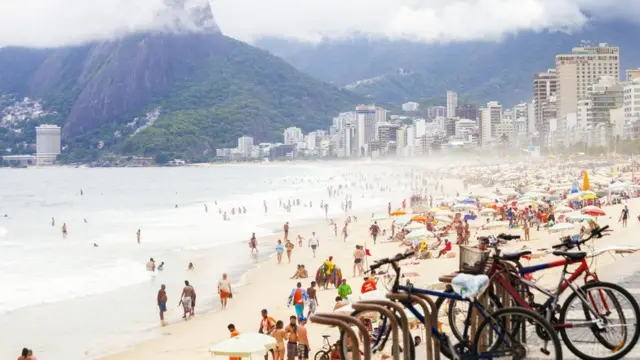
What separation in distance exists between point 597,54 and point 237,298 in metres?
185

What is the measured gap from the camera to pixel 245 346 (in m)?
10.5

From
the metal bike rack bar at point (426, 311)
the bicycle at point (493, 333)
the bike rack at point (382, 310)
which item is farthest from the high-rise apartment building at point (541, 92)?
the bike rack at point (382, 310)

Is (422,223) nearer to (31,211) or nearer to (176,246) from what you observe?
(176,246)

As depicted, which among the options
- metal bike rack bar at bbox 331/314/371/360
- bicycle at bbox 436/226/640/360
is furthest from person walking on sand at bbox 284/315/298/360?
metal bike rack bar at bbox 331/314/371/360

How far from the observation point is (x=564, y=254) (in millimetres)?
5539

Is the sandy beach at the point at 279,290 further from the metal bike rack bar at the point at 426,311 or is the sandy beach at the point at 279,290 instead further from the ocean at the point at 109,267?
the metal bike rack bar at the point at 426,311

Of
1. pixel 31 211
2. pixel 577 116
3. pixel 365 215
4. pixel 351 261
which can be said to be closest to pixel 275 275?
pixel 351 261

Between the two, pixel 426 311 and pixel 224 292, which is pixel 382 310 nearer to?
pixel 426 311

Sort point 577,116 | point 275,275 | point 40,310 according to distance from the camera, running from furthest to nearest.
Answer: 1. point 577,116
2. point 275,275
3. point 40,310

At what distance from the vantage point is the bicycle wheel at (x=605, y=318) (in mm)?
5477

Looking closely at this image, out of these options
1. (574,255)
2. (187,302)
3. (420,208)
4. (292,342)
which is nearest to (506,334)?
(574,255)

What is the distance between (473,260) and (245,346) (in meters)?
5.41

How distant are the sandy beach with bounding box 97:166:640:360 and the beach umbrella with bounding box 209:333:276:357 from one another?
5.05ft

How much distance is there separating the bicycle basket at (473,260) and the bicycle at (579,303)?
0.33 ft
